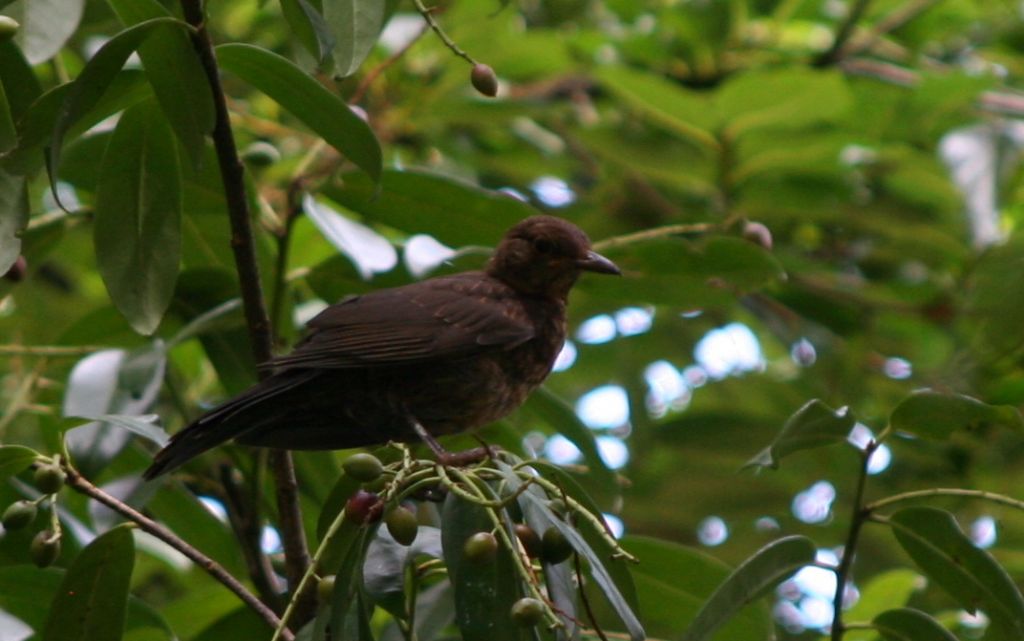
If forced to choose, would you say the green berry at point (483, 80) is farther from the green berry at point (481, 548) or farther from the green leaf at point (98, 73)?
the green berry at point (481, 548)

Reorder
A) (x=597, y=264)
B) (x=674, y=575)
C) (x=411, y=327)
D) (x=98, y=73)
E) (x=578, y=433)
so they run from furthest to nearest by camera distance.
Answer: (x=597, y=264)
(x=411, y=327)
(x=578, y=433)
(x=674, y=575)
(x=98, y=73)

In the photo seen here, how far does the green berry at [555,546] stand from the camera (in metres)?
2.25

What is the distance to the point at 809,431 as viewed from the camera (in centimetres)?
249

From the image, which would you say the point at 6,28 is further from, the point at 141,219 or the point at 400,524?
the point at 400,524

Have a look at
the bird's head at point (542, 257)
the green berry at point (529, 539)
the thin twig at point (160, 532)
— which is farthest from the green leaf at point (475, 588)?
the bird's head at point (542, 257)

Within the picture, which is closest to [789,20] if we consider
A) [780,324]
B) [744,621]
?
[780,324]

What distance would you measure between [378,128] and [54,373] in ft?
6.11

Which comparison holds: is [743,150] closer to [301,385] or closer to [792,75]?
[792,75]

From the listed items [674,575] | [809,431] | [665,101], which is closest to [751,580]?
[809,431]

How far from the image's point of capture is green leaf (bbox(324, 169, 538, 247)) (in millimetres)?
3402

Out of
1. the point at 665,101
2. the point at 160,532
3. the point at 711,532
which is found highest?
the point at 160,532

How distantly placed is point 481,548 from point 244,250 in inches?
29.5

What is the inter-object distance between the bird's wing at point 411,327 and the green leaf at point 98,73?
76 cm

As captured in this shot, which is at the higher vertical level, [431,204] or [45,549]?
[45,549]
